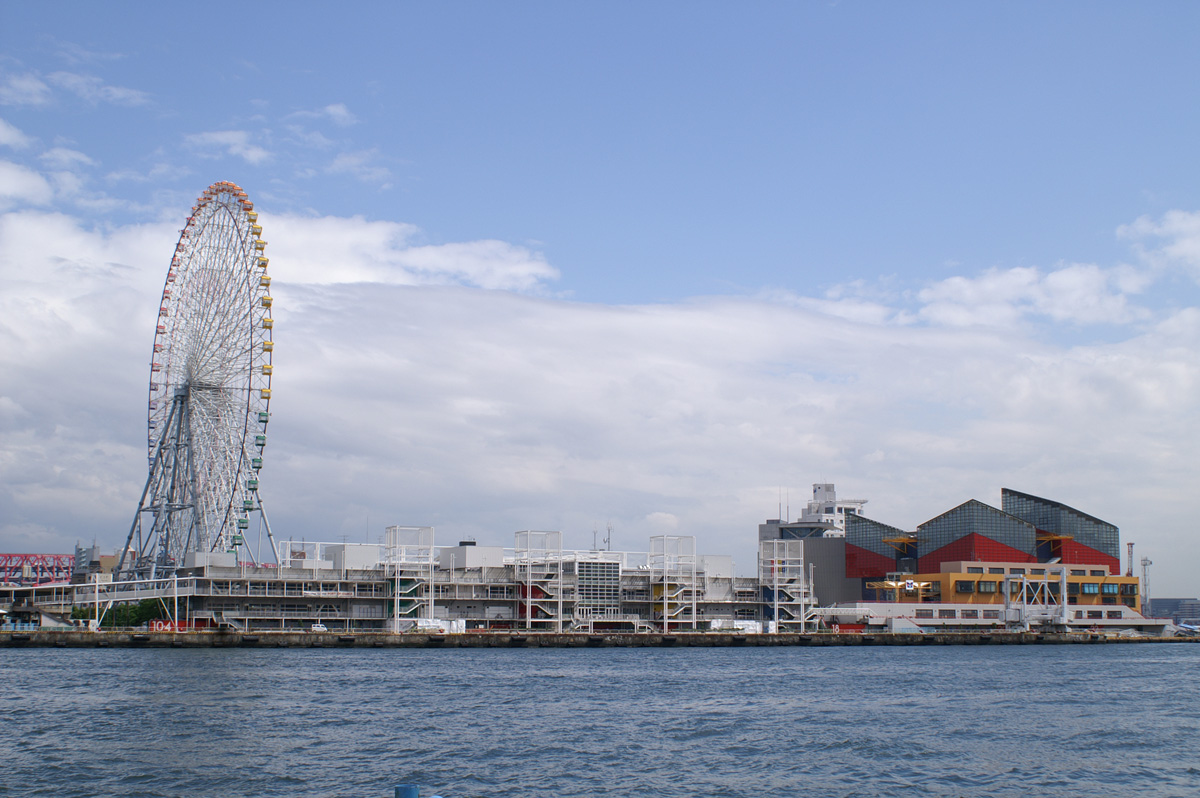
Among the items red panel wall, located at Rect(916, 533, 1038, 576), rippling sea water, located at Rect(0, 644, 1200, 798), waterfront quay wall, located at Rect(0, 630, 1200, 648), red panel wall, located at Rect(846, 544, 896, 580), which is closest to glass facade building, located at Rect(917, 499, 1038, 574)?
red panel wall, located at Rect(916, 533, 1038, 576)

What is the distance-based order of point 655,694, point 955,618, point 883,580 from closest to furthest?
point 655,694 → point 955,618 → point 883,580

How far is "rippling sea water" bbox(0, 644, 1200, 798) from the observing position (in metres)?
37.1

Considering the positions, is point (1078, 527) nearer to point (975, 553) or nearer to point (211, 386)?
point (975, 553)

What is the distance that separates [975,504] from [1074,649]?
33133 mm

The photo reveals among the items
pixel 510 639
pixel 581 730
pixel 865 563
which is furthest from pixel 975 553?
pixel 581 730

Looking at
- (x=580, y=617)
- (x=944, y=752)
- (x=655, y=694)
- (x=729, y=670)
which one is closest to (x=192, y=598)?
(x=580, y=617)

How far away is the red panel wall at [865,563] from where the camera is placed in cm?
16538

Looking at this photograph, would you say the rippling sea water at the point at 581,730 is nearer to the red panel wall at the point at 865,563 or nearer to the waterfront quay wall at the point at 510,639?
the waterfront quay wall at the point at 510,639

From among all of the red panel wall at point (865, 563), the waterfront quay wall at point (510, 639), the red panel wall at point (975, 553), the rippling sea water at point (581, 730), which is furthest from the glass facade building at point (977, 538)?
the rippling sea water at point (581, 730)

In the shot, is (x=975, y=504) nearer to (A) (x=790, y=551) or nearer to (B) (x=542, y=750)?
(A) (x=790, y=551)

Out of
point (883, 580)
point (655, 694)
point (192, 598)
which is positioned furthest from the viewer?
point (883, 580)

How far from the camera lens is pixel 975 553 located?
15625 cm

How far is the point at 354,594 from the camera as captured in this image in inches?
5022

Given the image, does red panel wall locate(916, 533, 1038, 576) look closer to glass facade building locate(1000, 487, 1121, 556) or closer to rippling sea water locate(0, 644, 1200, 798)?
glass facade building locate(1000, 487, 1121, 556)
